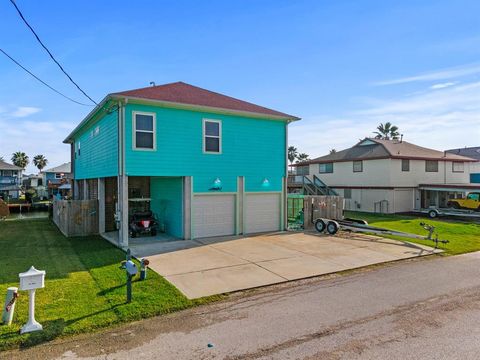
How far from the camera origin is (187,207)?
12727mm

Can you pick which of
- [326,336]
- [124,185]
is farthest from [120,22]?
[326,336]

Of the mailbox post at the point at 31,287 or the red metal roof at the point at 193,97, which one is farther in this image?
the red metal roof at the point at 193,97

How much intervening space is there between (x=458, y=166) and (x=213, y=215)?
26059mm

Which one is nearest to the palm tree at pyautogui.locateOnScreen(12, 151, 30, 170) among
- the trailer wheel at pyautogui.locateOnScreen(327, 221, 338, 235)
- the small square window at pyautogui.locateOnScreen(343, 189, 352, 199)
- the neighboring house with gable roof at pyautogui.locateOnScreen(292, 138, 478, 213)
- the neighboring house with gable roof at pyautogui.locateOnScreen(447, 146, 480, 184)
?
the neighboring house with gable roof at pyautogui.locateOnScreen(292, 138, 478, 213)

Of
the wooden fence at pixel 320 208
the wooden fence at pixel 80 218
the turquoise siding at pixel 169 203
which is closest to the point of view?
the turquoise siding at pixel 169 203

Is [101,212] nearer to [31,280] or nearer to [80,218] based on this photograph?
[80,218]

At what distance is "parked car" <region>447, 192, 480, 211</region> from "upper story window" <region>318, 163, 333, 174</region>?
9.86 m

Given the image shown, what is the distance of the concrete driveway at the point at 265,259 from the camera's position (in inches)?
294

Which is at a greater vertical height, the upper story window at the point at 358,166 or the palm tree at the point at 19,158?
the palm tree at the point at 19,158

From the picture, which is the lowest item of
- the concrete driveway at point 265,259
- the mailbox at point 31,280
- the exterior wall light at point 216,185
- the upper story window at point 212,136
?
the concrete driveway at point 265,259

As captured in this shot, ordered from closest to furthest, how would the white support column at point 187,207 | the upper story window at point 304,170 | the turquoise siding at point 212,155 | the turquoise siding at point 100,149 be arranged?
the turquoise siding at point 212,155
the turquoise siding at point 100,149
the white support column at point 187,207
the upper story window at point 304,170

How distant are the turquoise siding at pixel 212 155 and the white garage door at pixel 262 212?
47 centimetres

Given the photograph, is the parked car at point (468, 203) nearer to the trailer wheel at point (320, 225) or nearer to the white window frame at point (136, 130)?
the trailer wheel at point (320, 225)

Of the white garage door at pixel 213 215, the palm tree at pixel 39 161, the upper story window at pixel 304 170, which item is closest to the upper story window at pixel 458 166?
the upper story window at pixel 304 170
